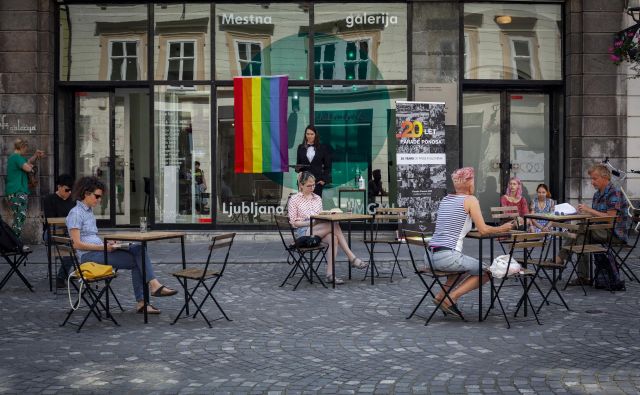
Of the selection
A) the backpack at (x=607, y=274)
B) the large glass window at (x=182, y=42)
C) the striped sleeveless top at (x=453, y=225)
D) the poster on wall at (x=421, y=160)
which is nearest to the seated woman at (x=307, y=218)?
the striped sleeveless top at (x=453, y=225)

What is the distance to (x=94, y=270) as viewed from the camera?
8.30 m

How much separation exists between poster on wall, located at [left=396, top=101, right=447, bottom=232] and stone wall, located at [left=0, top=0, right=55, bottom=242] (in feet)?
20.9

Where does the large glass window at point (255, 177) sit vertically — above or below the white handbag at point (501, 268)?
above

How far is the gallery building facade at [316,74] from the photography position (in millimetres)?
15906

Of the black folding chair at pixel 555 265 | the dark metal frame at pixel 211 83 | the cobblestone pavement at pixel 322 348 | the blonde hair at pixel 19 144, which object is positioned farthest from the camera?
the dark metal frame at pixel 211 83

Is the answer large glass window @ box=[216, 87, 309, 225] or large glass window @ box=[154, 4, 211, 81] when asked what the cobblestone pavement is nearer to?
large glass window @ box=[216, 87, 309, 225]

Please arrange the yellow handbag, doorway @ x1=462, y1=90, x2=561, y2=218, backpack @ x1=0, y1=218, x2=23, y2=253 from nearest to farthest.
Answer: the yellow handbag
backpack @ x1=0, y1=218, x2=23, y2=253
doorway @ x1=462, y1=90, x2=561, y2=218

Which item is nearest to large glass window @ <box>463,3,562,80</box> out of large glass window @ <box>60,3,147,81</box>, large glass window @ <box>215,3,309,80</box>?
large glass window @ <box>215,3,309,80</box>

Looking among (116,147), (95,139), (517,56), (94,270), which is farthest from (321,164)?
(94,270)

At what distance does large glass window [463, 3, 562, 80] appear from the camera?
53.6 feet

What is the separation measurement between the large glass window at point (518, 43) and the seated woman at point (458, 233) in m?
8.02

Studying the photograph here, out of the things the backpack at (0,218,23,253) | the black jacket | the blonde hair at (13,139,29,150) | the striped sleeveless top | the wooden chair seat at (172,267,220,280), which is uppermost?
the blonde hair at (13,139,29,150)

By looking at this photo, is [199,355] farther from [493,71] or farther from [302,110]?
[493,71]

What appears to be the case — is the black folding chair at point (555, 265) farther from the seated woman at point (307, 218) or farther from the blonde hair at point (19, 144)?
the blonde hair at point (19, 144)
